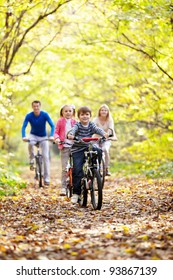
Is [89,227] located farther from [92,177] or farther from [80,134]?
[80,134]

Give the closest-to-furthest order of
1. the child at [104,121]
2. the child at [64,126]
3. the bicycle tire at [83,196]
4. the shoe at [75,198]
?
the bicycle tire at [83,196] → the shoe at [75,198] → the child at [64,126] → the child at [104,121]

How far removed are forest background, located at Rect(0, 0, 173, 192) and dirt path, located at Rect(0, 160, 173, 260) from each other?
3081mm

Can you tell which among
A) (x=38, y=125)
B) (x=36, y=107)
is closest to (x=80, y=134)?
(x=36, y=107)

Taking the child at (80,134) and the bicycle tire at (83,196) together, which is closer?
the bicycle tire at (83,196)

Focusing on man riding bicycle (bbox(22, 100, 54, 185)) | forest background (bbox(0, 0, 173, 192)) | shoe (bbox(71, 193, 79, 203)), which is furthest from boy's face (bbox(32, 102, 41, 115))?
shoe (bbox(71, 193, 79, 203))

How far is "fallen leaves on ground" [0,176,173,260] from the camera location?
639 centimetres

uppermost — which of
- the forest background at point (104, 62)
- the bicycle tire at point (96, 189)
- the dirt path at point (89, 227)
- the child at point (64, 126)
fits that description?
the forest background at point (104, 62)

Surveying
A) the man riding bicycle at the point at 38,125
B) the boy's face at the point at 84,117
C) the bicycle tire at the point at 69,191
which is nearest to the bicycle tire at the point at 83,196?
the bicycle tire at the point at 69,191

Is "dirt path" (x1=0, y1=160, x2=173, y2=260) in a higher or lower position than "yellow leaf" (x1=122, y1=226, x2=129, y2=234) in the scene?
lower

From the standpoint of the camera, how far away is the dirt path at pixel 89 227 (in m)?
6.41

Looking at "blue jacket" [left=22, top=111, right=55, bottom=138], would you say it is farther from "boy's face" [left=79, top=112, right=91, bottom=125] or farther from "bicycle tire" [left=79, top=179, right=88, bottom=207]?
"bicycle tire" [left=79, top=179, right=88, bottom=207]

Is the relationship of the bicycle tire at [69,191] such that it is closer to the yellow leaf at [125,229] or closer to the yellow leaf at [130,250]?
the yellow leaf at [125,229]
